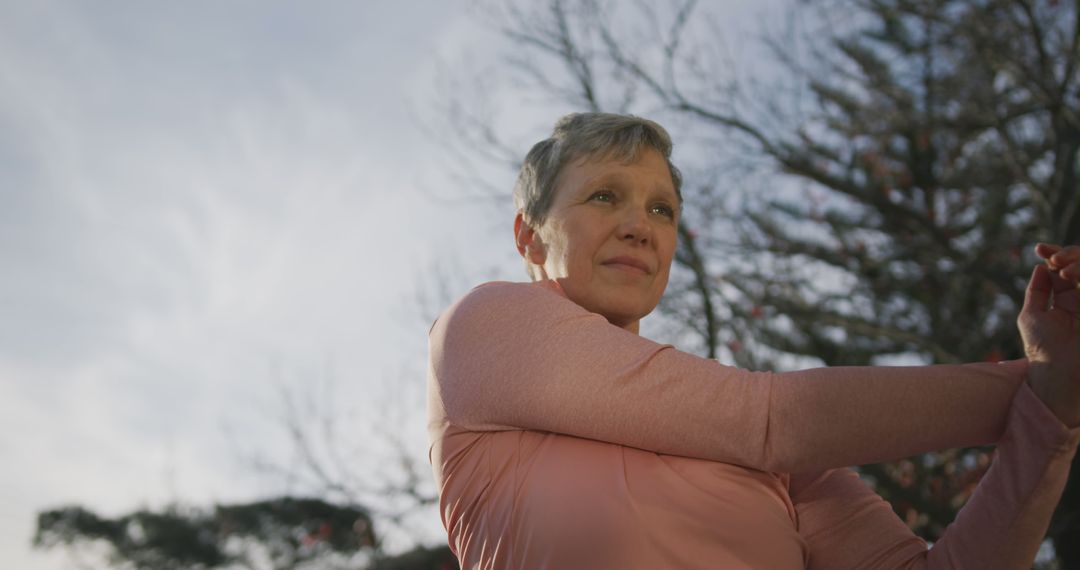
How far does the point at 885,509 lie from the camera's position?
147cm

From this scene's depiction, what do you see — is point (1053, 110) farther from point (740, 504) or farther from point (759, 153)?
point (740, 504)

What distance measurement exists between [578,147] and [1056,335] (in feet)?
2.55

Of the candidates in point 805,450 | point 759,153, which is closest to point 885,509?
point 805,450

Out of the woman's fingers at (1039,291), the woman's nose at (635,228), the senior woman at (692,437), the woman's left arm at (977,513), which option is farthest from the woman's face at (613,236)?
the woman's fingers at (1039,291)

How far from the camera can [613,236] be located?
4.95ft

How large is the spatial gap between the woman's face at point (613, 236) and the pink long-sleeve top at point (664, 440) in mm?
235

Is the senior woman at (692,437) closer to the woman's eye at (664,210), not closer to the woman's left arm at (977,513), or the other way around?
the woman's left arm at (977,513)

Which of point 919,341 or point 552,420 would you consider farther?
point 919,341

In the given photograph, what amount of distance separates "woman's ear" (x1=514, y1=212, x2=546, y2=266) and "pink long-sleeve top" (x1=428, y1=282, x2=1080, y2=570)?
1.10 feet

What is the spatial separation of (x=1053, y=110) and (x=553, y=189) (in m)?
6.28

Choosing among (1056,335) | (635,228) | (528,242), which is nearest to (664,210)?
(635,228)

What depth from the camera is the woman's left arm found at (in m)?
1.09

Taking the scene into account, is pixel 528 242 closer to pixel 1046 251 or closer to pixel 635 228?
pixel 635 228

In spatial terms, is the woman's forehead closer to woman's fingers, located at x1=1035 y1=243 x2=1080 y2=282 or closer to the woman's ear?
the woman's ear
